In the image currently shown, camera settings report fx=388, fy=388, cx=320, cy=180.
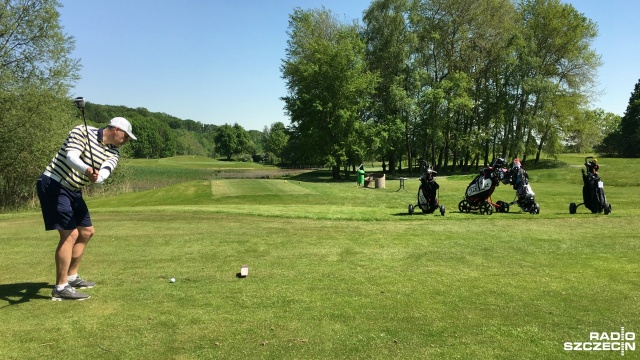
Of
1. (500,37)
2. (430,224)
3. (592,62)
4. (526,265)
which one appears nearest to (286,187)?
(430,224)

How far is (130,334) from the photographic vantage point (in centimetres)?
412

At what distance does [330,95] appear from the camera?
161 ft

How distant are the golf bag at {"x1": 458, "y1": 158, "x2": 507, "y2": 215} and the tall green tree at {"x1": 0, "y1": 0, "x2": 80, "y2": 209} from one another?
30.7 metres

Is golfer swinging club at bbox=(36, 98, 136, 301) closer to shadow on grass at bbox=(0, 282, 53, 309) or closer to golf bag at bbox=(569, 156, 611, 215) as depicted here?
shadow on grass at bbox=(0, 282, 53, 309)

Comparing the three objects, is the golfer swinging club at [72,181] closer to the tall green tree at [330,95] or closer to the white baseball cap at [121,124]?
the white baseball cap at [121,124]

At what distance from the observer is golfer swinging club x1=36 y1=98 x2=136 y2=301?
207 inches

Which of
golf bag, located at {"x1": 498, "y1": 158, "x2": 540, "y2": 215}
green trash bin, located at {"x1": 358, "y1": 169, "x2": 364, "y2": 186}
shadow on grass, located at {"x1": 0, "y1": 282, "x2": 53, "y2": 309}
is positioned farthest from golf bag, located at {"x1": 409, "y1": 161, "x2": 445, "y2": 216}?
green trash bin, located at {"x1": 358, "y1": 169, "x2": 364, "y2": 186}

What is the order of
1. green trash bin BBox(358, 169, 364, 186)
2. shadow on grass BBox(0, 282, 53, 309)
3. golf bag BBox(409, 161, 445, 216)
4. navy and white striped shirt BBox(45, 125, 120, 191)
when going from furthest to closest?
green trash bin BBox(358, 169, 364, 186)
golf bag BBox(409, 161, 445, 216)
navy and white striped shirt BBox(45, 125, 120, 191)
shadow on grass BBox(0, 282, 53, 309)

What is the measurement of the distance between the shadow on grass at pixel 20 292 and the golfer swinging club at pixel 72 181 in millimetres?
329

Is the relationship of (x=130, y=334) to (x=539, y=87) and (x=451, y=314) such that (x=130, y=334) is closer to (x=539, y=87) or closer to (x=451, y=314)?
(x=451, y=314)

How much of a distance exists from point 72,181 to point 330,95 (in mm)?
45165

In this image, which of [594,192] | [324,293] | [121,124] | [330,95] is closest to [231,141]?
[330,95]

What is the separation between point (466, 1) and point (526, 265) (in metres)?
53.0

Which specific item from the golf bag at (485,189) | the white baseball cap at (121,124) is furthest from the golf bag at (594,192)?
the white baseball cap at (121,124)
